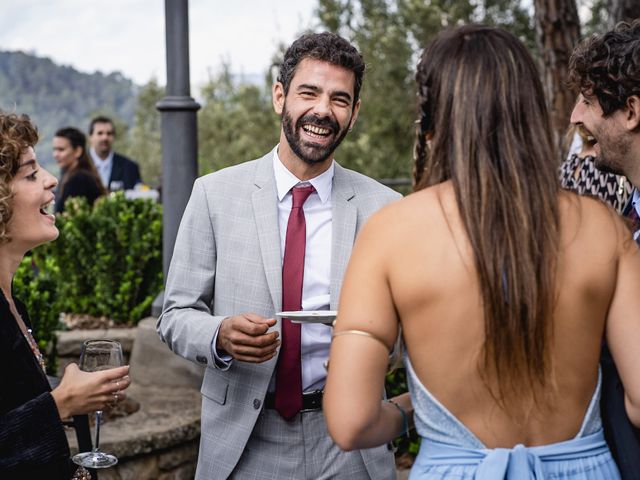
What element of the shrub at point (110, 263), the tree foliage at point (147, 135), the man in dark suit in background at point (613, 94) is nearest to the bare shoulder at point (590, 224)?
the man in dark suit in background at point (613, 94)

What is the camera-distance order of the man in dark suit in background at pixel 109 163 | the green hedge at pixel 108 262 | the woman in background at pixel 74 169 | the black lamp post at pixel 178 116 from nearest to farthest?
the black lamp post at pixel 178 116 → the green hedge at pixel 108 262 → the woman in background at pixel 74 169 → the man in dark suit in background at pixel 109 163

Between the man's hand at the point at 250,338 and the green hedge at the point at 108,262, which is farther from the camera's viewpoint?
the green hedge at the point at 108,262

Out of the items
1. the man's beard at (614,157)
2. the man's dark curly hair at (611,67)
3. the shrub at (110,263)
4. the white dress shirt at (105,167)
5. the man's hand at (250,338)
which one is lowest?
the shrub at (110,263)

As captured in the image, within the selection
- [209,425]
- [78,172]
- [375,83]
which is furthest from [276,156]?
[375,83]

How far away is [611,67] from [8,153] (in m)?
1.83

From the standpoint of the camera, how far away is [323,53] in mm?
3059

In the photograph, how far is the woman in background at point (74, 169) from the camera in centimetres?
794

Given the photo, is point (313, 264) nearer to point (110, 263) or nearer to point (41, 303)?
point (41, 303)

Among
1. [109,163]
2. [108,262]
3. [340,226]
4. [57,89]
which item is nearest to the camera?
[340,226]

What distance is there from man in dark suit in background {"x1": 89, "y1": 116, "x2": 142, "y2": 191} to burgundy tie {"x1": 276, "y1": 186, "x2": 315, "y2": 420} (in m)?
6.98

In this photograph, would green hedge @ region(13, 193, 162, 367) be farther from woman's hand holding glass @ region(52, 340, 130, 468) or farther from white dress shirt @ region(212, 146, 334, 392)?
woman's hand holding glass @ region(52, 340, 130, 468)

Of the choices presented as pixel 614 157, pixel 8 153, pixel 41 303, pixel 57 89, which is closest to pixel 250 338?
pixel 8 153

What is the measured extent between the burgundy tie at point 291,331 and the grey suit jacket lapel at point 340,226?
11 centimetres

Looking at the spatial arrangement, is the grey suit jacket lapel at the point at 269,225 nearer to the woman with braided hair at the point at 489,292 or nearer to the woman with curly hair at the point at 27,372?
the woman with curly hair at the point at 27,372
